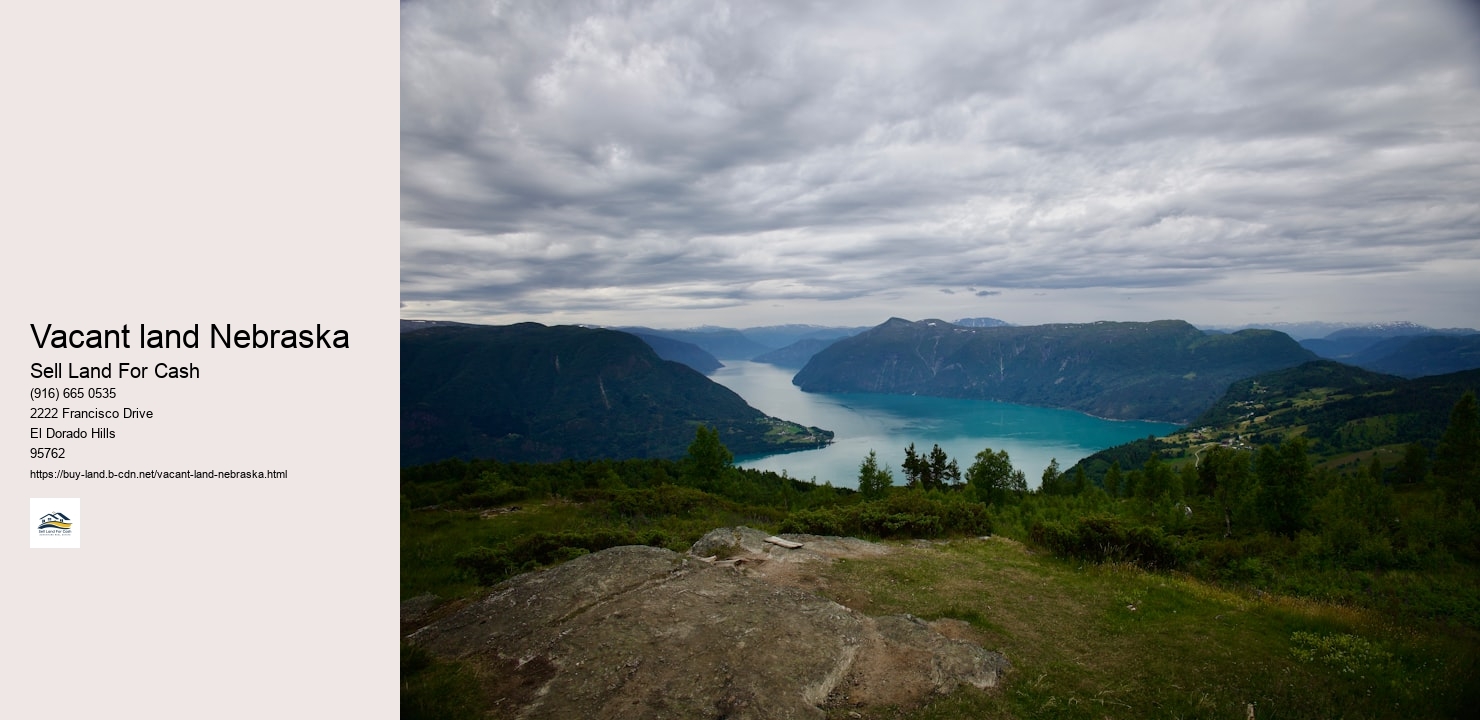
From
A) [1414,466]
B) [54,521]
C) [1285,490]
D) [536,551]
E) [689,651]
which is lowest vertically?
[1414,466]

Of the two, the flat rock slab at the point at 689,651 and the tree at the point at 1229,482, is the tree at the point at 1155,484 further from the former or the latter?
the flat rock slab at the point at 689,651

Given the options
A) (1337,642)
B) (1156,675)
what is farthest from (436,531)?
(1337,642)

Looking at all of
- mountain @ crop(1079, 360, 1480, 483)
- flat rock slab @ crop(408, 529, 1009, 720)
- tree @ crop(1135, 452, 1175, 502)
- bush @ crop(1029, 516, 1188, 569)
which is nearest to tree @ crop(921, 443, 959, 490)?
tree @ crop(1135, 452, 1175, 502)

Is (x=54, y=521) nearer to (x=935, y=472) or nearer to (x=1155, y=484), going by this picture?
(x=935, y=472)

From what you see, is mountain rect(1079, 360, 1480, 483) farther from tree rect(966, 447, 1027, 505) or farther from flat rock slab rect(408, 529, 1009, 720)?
flat rock slab rect(408, 529, 1009, 720)

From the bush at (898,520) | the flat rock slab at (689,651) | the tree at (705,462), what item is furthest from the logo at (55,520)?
the tree at (705,462)

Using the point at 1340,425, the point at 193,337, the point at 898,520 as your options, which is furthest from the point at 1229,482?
the point at 1340,425

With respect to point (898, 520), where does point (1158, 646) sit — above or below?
above

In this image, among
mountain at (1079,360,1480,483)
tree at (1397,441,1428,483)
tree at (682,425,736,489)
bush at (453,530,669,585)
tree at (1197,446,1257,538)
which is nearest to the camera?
bush at (453,530,669,585)
